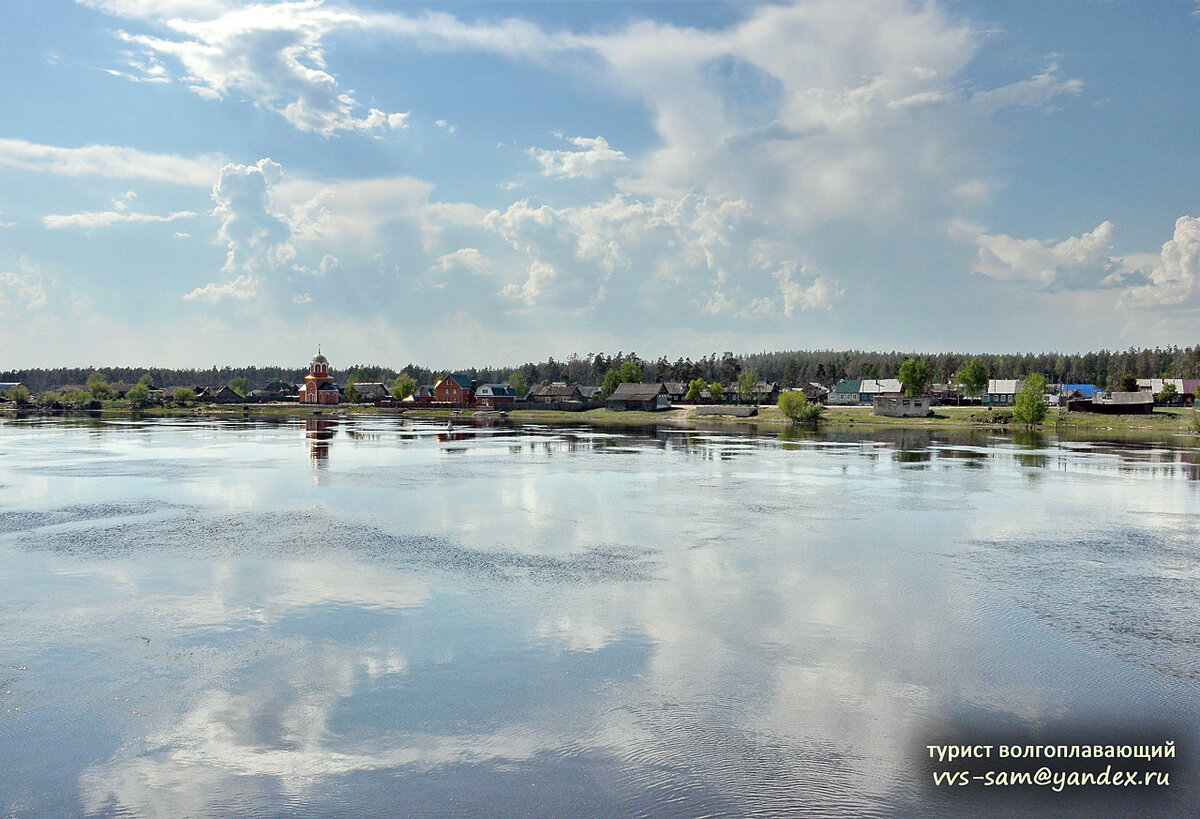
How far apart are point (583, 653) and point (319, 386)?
14310cm

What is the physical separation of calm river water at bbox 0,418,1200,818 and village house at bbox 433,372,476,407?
329 feet

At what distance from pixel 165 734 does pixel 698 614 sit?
32.7ft

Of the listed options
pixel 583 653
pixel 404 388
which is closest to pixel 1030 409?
pixel 583 653

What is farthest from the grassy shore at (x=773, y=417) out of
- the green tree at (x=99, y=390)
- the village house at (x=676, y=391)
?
the village house at (x=676, y=391)

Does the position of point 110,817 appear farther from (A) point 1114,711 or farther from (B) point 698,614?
(A) point 1114,711

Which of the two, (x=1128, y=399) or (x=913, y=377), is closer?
(x=1128, y=399)

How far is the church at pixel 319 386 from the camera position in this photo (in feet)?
478

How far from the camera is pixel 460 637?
15.1 metres

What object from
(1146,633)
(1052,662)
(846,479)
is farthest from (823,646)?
(846,479)

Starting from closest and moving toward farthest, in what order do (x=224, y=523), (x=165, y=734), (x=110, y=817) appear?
(x=110, y=817) < (x=165, y=734) < (x=224, y=523)

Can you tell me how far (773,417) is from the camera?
96.6m

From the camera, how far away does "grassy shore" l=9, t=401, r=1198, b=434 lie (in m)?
83.2

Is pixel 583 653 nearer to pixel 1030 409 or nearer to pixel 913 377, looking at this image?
pixel 1030 409

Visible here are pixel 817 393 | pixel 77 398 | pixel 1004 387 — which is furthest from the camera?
pixel 817 393
